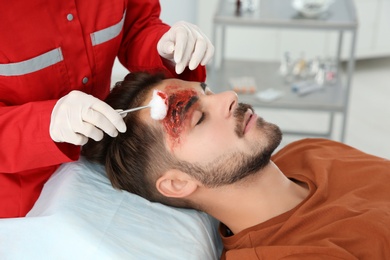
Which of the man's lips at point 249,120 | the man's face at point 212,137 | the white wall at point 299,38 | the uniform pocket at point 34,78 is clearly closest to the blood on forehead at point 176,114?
the man's face at point 212,137

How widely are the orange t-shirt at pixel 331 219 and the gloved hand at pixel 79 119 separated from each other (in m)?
0.43

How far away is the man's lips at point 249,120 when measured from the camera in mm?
1416

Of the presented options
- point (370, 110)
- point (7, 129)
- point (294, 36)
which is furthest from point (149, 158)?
point (294, 36)

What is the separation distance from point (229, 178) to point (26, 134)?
0.50 m

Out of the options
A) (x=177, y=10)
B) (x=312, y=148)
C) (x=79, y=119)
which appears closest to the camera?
(x=79, y=119)

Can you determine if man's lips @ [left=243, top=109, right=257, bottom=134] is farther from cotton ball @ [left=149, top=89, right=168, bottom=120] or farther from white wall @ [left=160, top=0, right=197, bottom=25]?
white wall @ [left=160, top=0, right=197, bottom=25]

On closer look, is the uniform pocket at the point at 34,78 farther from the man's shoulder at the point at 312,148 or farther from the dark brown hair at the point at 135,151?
the man's shoulder at the point at 312,148

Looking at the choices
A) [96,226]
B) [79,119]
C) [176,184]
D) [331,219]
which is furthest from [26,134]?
[331,219]

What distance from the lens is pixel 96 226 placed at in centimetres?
128

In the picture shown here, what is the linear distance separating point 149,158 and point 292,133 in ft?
6.17

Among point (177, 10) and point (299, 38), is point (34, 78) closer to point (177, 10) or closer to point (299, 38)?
A: point (177, 10)

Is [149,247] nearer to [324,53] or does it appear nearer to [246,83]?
[246,83]

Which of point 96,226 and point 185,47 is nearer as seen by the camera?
point 96,226

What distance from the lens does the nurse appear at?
1184mm
